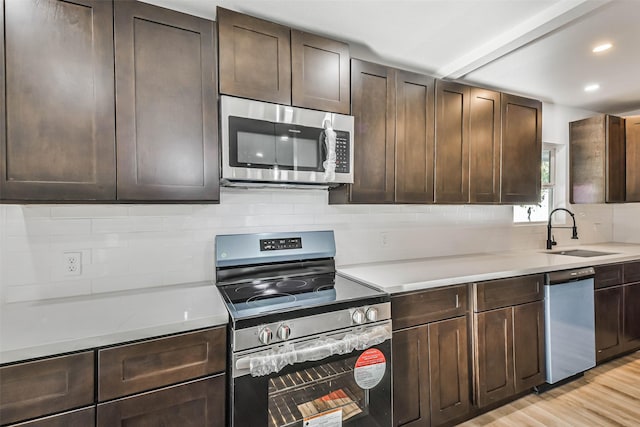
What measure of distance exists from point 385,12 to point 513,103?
4.85 feet

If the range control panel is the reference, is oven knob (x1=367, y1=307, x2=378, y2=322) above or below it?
below

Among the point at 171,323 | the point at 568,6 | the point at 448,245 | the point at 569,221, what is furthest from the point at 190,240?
the point at 569,221

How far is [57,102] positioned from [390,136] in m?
1.72

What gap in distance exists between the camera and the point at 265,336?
4.11ft

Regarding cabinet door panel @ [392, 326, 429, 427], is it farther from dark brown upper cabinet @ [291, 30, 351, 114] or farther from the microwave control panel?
dark brown upper cabinet @ [291, 30, 351, 114]

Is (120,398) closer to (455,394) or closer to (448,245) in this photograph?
(455,394)

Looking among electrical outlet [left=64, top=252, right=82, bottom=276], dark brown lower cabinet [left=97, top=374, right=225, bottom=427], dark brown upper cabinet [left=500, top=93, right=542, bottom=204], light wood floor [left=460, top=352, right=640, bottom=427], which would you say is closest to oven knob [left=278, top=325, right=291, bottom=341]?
dark brown lower cabinet [left=97, top=374, right=225, bottom=427]

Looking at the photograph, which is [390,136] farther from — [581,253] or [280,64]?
[581,253]

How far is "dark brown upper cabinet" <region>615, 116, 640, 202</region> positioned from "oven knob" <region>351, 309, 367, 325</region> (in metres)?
Result: 3.56

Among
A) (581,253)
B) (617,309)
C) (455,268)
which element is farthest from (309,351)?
(581,253)

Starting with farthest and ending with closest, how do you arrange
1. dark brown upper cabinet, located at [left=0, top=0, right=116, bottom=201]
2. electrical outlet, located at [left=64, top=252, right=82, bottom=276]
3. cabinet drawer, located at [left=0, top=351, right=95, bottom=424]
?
electrical outlet, located at [left=64, top=252, right=82, bottom=276] → dark brown upper cabinet, located at [left=0, top=0, right=116, bottom=201] → cabinet drawer, located at [left=0, top=351, right=95, bottom=424]

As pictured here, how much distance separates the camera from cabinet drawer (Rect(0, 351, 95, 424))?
0.97 metres

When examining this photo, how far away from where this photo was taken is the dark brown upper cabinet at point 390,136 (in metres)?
1.93

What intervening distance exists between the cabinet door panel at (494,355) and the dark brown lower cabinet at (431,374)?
0.33 feet
